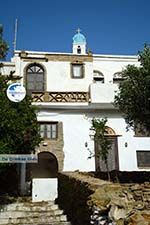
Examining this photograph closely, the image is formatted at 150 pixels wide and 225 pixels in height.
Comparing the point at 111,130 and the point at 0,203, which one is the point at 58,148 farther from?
the point at 0,203

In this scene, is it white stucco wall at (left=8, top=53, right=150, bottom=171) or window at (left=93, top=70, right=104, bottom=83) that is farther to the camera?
window at (left=93, top=70, right=104, bottom=83)

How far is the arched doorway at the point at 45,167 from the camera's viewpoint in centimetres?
2091

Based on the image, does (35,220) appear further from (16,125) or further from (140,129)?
(140,129)

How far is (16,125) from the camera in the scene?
1241 centimetres

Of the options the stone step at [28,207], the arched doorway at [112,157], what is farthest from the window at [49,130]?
the stone step at [28,207]

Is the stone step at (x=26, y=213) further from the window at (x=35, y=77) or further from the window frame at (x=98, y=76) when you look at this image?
the window frame at (x=98, y=76)

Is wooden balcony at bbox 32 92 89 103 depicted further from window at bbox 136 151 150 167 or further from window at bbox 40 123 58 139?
window at bbox 136 151 150 167

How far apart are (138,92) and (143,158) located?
25.5 ft

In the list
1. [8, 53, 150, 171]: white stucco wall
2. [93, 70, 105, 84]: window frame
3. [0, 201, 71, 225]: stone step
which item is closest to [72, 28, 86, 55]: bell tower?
[93, 70, 105, 84]: window frame

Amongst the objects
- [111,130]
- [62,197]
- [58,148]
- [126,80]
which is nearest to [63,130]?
[58,148]

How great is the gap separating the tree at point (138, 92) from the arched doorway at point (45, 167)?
7680 mm

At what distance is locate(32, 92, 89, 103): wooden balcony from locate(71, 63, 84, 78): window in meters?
2.62

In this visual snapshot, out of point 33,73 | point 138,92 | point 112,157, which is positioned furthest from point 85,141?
point 138,92

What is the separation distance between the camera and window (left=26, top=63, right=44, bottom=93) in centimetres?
2266
